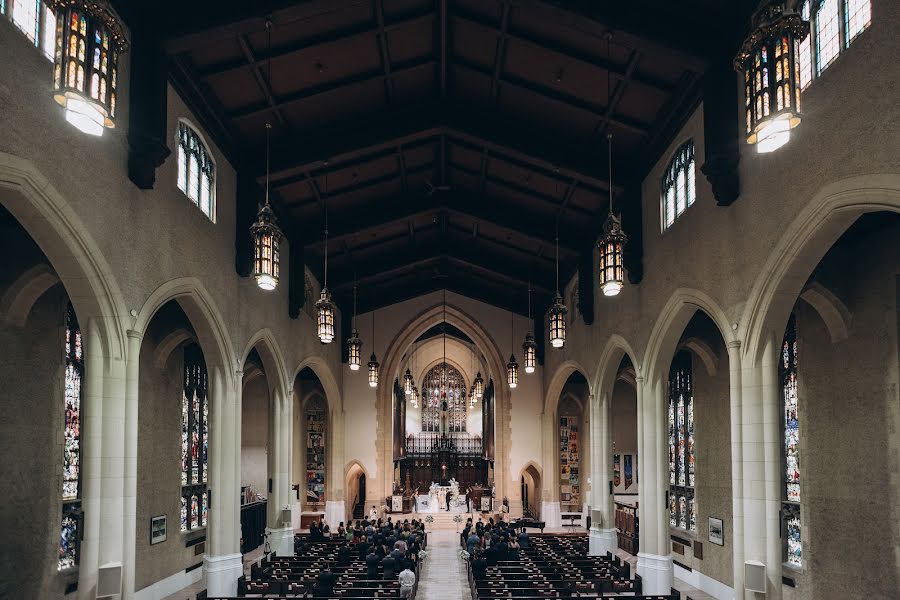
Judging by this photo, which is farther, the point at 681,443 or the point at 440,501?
the point at 440,501

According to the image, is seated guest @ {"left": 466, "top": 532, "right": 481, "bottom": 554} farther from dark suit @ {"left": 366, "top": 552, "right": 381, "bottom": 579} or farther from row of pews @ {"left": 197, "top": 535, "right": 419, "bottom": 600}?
dark suit @ {"left": 366, "top": 552, "right": 381, "bottom": 579}

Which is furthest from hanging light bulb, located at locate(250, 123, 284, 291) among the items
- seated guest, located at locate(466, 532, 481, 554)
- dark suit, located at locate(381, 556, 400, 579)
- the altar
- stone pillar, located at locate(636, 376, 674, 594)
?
the altar

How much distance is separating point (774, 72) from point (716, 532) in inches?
591

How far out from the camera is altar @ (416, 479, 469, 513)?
119 ft

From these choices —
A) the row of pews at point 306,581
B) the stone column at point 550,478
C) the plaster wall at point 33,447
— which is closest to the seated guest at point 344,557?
the row of pews at point 306,581

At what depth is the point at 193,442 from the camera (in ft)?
76.6

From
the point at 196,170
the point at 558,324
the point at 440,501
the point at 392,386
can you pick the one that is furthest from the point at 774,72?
the point at 440,501

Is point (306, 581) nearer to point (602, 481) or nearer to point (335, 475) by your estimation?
point (602, 481)

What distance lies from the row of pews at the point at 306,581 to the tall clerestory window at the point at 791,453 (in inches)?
316

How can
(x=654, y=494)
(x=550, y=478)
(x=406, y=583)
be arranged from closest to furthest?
(x=406, y=583) → (x=654, y=494) → (x=550, y=478)

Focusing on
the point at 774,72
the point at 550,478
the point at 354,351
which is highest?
the point at 774,72

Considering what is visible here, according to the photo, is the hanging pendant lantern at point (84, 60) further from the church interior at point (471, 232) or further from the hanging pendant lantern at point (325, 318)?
the hanging pendant lantern at point (325, 318)

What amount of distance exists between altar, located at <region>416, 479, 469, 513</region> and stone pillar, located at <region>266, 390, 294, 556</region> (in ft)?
38.5

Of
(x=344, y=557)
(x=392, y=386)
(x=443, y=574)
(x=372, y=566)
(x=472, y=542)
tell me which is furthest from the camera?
(x=392, y=386)
